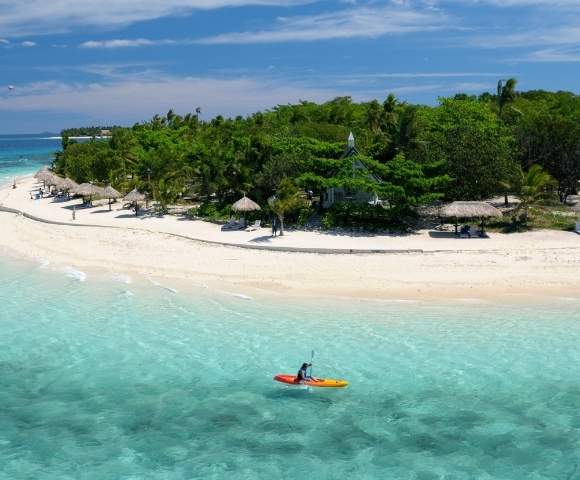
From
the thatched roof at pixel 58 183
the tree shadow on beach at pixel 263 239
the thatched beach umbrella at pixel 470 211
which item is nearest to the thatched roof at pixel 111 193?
the thatched roof at pixel 58 183

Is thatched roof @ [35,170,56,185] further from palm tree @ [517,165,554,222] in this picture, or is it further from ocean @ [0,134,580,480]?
palm tree @ [517,165,554,222]

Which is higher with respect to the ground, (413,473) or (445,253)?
(445,253)

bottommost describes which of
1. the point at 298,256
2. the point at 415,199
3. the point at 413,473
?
the point at 413,473

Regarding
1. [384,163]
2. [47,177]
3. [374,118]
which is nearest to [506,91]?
[374,118]

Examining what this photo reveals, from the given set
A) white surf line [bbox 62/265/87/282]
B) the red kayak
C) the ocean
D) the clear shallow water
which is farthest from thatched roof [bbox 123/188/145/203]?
the red kayak

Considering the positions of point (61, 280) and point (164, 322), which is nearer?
point (164, 322)

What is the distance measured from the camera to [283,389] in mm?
13711

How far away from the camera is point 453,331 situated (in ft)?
55.6

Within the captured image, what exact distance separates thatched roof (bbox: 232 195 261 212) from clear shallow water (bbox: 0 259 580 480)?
29.3 ft

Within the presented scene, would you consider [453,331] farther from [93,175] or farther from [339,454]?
[93,175]

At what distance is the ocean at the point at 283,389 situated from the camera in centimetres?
1084

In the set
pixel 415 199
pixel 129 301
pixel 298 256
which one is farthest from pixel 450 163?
pixel 129 301

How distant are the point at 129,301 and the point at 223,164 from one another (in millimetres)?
15380

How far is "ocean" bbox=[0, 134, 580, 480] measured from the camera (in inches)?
427
